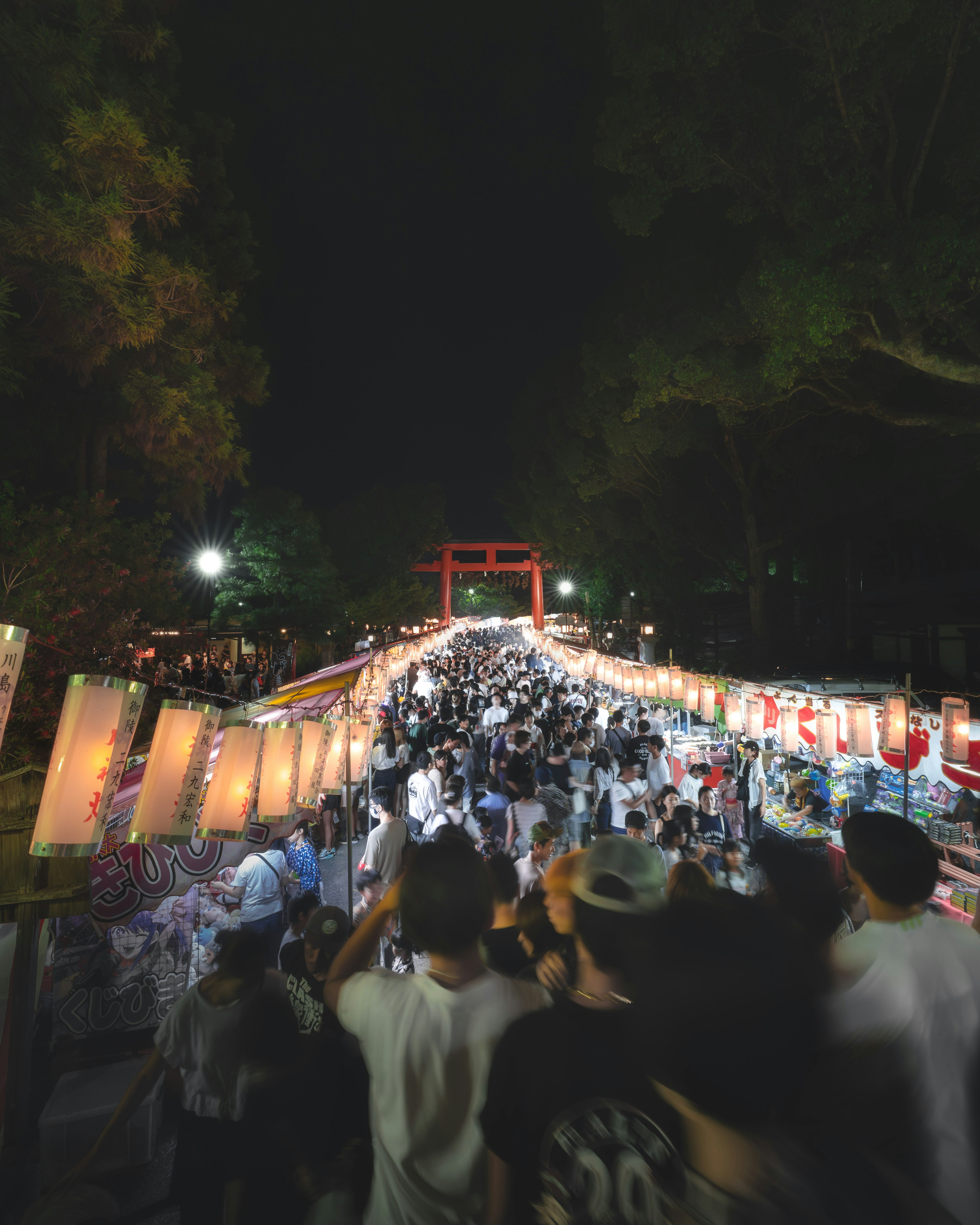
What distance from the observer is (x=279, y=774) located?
412cm

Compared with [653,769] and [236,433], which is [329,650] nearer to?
[236,433]

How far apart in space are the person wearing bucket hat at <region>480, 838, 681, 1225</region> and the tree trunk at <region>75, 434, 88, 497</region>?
489 inches

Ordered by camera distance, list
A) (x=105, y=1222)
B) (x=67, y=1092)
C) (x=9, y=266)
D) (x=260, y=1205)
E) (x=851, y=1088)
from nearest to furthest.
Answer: (x=851, y=1088)
(x=260, y=1205)
(x=105, y=1222)
(x=67, y=1092)
(x=9, y=266)

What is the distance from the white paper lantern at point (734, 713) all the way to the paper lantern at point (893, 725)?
1.80 metres

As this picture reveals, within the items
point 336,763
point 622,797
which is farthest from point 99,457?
point 622,797

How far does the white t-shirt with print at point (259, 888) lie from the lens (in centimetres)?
452

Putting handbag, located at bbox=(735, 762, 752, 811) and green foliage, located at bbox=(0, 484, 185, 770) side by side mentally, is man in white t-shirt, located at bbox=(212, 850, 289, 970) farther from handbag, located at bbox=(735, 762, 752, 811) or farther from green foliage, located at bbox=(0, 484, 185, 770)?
handbag, located at bbox=(735, 762, 752, 811)

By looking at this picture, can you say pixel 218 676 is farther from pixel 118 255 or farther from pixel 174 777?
pixel 174 777

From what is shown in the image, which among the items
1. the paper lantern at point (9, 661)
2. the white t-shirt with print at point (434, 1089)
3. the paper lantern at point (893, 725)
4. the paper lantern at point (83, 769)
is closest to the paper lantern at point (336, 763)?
the paper lantern at point (83, 769)

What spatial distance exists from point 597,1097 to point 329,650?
895 inches

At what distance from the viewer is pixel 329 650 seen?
2308cm

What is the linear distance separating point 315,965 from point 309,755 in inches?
84.2

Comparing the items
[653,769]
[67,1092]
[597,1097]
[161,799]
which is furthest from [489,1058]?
[653,769]

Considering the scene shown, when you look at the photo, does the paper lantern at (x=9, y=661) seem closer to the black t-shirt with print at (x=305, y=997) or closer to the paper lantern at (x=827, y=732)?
the black t-shirt with print at (x=305, y=997)
